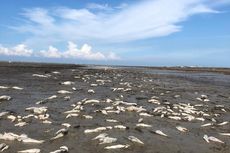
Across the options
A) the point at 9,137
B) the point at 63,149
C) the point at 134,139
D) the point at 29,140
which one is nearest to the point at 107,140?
the point at 134,139

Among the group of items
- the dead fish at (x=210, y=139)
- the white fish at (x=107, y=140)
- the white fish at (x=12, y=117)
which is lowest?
the dead fish at (x=210, y=139)

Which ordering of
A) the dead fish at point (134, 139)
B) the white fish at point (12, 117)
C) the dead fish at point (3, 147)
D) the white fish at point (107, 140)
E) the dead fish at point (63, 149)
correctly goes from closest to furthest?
1. the dead fish at point (63, 149)
2. the dead fish at point (3, 147)
3. the white fish at point (107, 140)
4. the dead fish at point (134, 139)
5. the white fish at point (12, 117)

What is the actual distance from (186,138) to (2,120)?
7197 mm

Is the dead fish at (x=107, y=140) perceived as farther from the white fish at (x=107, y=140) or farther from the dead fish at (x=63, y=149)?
the dead fish at (x=63, y=149)

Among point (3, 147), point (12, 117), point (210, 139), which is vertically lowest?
point (210, 139)

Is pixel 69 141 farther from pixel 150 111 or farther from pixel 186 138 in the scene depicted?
pixel 150 111

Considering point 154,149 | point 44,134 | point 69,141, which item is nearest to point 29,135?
point 44,134

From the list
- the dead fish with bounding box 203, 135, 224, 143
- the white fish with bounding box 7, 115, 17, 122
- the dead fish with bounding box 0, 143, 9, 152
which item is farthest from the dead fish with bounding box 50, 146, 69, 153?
the dead fish with bounding box 203, 135, 224, 143

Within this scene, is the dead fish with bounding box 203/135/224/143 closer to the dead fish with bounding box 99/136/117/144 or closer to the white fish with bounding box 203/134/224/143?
the white fish with bounding box 203/134/224/143

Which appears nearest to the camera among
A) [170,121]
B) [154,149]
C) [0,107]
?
[154,149]

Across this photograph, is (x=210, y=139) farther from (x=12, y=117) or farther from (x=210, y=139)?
(x=12, y=117)

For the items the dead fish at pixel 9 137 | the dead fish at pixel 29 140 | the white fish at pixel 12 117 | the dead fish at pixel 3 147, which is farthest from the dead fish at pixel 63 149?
the white fish at pixel 12 117

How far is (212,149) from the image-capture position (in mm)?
12039

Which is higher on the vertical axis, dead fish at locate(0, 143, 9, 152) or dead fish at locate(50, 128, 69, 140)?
dead fish at locate(50, 128, 69, 140)
